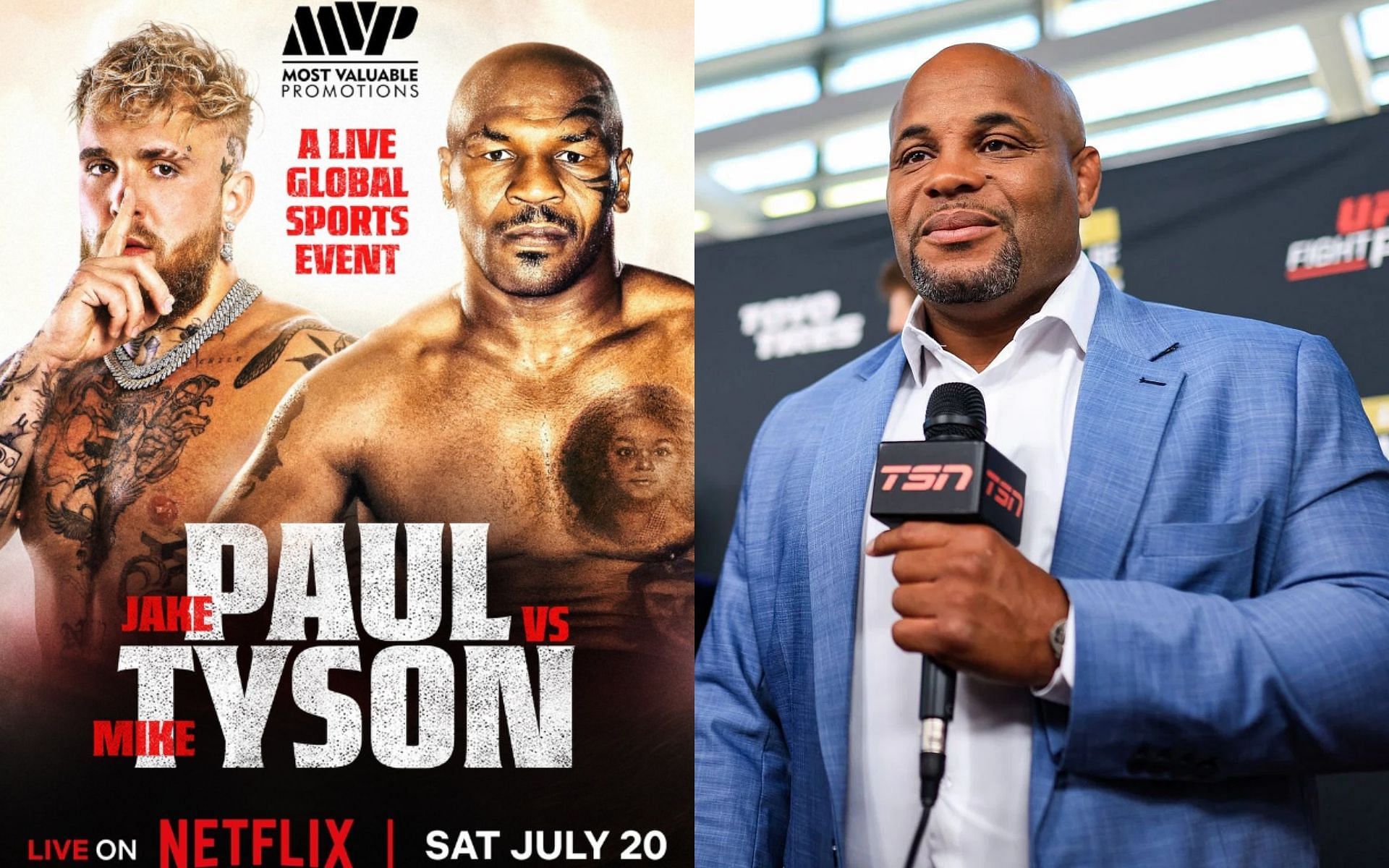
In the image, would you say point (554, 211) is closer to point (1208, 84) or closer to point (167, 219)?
point (167, 219)

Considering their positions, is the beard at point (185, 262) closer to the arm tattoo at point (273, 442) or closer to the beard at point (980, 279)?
the arm tattoo at point (273, 442)

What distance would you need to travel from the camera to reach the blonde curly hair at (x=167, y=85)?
1443 mm

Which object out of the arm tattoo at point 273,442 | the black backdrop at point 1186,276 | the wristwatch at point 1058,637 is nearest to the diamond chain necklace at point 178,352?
the arm tattoo at point 273,442

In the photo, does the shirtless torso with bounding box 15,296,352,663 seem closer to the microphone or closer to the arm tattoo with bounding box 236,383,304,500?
the arm tattoo with bounding box 236,383,304,500

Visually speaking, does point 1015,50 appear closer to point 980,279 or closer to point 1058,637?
point 980,279

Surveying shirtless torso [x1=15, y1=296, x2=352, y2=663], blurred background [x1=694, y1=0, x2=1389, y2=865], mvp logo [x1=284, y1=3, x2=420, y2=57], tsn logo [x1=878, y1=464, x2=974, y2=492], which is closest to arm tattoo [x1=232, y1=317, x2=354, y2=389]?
shirtless torso [x1=15, y1=296, x2=352, y2=663]

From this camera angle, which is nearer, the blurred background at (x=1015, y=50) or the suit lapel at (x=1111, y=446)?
the suit lapel at (x=1111, y=446)

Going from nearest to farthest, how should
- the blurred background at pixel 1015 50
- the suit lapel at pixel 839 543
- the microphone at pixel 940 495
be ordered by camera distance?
the microphone at pixel 940 495
the suit lapel at pixel 839 543
the blurred background at pixel 1015 50

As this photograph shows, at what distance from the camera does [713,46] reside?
6180 mm

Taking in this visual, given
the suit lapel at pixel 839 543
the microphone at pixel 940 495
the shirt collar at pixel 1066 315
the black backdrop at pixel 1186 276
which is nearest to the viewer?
the microphone at pixel 940 495

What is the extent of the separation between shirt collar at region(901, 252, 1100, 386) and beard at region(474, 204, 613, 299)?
0.58 metres

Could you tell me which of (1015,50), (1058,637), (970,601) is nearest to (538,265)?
(970,601)

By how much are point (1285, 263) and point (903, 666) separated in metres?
2.48

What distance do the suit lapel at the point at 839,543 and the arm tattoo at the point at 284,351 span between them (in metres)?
0.68
